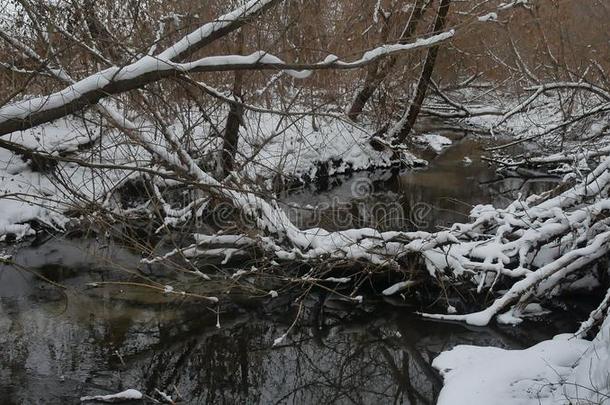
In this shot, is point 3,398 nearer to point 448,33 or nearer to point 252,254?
point 252,254

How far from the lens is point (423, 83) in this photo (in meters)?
13.2

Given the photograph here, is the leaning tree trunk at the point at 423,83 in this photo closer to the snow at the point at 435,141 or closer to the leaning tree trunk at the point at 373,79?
the leaning tree trunk at the point at 373,79

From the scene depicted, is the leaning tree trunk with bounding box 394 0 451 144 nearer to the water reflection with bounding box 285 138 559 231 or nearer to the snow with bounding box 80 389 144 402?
the water reflection with bounding box 285 138 559 231

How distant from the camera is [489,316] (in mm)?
5988

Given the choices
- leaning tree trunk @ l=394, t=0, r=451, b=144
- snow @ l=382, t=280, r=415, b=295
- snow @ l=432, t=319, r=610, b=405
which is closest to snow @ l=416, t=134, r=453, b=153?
leaning tree trunk @ l=394, t=0, r=451, b=144

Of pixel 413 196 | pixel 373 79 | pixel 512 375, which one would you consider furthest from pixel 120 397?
pixel 413 196

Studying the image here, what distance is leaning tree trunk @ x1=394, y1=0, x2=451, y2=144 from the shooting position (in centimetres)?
1221

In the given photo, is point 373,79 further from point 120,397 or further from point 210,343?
point 120,397

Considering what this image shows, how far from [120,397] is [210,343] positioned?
1291 mm

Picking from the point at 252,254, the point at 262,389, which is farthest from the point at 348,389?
the point at 252,254

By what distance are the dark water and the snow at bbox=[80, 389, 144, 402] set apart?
0.43 feet

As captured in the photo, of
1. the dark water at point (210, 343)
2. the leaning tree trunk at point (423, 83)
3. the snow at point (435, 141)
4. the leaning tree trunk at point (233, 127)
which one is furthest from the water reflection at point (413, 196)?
the dark water at point (210, 343)

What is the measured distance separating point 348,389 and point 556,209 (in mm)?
3064

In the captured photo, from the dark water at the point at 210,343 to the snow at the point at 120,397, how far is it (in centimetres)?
13
